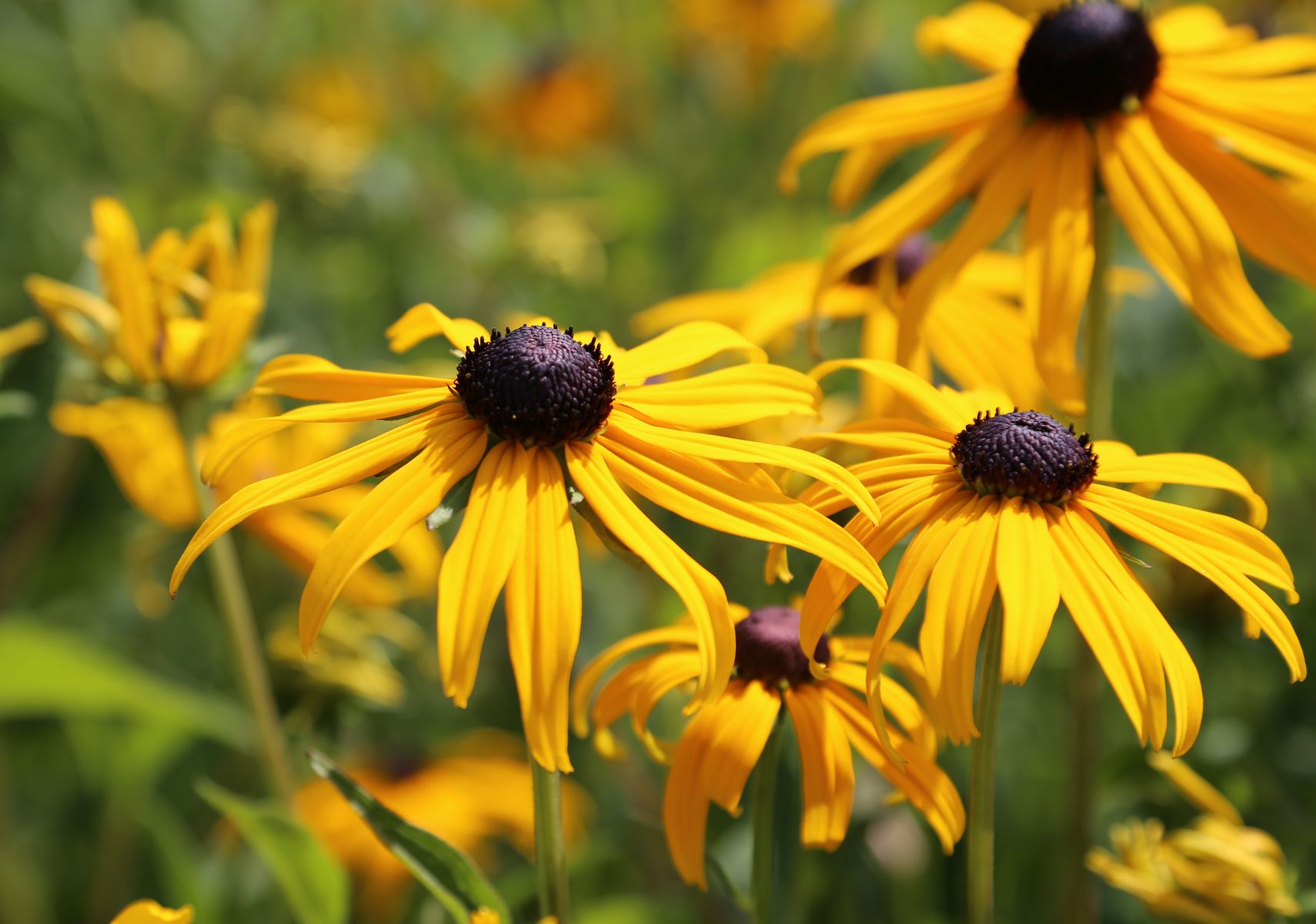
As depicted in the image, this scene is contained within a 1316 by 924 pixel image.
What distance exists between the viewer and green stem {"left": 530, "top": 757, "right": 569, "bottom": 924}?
0.66 m

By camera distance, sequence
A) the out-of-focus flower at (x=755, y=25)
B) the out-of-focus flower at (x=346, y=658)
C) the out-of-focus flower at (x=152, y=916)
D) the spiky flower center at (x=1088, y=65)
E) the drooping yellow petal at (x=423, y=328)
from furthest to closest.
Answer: the out-of-focus flower at (x=755, y=25) < the out-of-focus flower at (x=346, y=658) < the spiky flower center at (x=1088, y=65) < the drooping yellow petal at (x=423, y=328) < the out-of-focus flower at (x=152, y=916)

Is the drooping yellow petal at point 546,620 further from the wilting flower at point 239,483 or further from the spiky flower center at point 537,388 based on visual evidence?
the wilting flower at point 239,483

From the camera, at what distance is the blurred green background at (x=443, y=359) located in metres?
1.18

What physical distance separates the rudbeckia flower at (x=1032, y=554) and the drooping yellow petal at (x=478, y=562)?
14 cm

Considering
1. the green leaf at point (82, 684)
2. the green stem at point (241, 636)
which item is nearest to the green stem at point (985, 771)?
the green stem at point (241, 636)

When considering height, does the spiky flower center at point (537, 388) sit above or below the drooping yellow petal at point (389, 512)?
above

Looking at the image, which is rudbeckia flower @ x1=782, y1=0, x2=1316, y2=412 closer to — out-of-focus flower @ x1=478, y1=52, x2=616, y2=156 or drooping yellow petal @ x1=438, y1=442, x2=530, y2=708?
drooping yellow petal @ x1=438, y1=442, x2=530, y2=708

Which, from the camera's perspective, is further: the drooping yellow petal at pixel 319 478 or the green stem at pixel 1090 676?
the green stem at pixel 1090 676

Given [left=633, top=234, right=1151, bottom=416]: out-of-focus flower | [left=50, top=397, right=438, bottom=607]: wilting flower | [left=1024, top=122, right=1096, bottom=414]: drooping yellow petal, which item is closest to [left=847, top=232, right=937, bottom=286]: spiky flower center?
[left=633, top=234, right=1151, bottom=416]: out-of-focus flower

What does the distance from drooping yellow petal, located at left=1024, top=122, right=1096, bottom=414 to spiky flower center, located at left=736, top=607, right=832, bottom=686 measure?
0.23 metres

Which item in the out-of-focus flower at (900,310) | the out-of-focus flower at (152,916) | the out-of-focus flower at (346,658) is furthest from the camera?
the out-of-focus flower at (346,658)

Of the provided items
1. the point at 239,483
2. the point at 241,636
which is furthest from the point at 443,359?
the point at 241,636

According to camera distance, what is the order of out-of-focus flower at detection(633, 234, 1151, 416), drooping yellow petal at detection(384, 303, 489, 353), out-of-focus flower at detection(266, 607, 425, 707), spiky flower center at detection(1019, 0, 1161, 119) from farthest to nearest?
out-of-focus flower at detection(266, 607, 425, 707)
out-of-focus flower at detection(633, 234, 1151, 416)
spiky flower center at detection(1019, 0, 1161, 119)
drooping yellow petal at detection(384, 303, 489, 353)

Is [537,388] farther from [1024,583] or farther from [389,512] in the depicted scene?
[1024,583]
